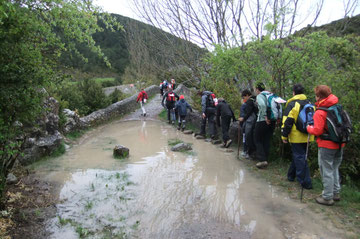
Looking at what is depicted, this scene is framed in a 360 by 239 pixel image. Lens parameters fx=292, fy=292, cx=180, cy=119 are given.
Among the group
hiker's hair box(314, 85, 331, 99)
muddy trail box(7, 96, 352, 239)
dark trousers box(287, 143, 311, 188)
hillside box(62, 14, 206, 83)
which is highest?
hillside box(62, 14, 206, 83)

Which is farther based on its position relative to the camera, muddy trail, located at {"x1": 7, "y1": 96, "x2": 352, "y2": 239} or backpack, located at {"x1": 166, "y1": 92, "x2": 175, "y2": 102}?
backpack, located at {"x1": 166, "y1": 92, "x2": 175, "y2": 102}

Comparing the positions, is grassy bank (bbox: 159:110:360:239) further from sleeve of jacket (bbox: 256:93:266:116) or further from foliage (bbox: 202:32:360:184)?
sleeve of jacket (bbox: 256:93:266:116)

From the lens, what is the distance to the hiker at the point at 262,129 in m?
6.50

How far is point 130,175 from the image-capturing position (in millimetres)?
6211

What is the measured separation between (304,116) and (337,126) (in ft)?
2.67

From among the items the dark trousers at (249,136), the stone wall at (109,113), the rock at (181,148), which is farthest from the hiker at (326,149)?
the stone wall at (109,113)

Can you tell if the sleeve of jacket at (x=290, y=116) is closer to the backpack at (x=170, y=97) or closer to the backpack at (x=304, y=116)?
the backpack at (x=304, y=116)

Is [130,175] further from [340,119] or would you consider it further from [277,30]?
[277,30]

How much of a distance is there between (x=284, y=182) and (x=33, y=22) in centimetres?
516

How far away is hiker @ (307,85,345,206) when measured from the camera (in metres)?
4.46

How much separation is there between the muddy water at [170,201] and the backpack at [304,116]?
1.24m

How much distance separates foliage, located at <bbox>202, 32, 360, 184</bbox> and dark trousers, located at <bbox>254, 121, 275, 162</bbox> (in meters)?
0.39

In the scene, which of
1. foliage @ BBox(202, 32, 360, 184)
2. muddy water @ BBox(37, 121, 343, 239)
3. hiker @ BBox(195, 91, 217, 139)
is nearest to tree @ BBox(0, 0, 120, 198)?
muddy water @ BBox(37, 121, 343, 239)

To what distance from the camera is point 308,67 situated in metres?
6.54
